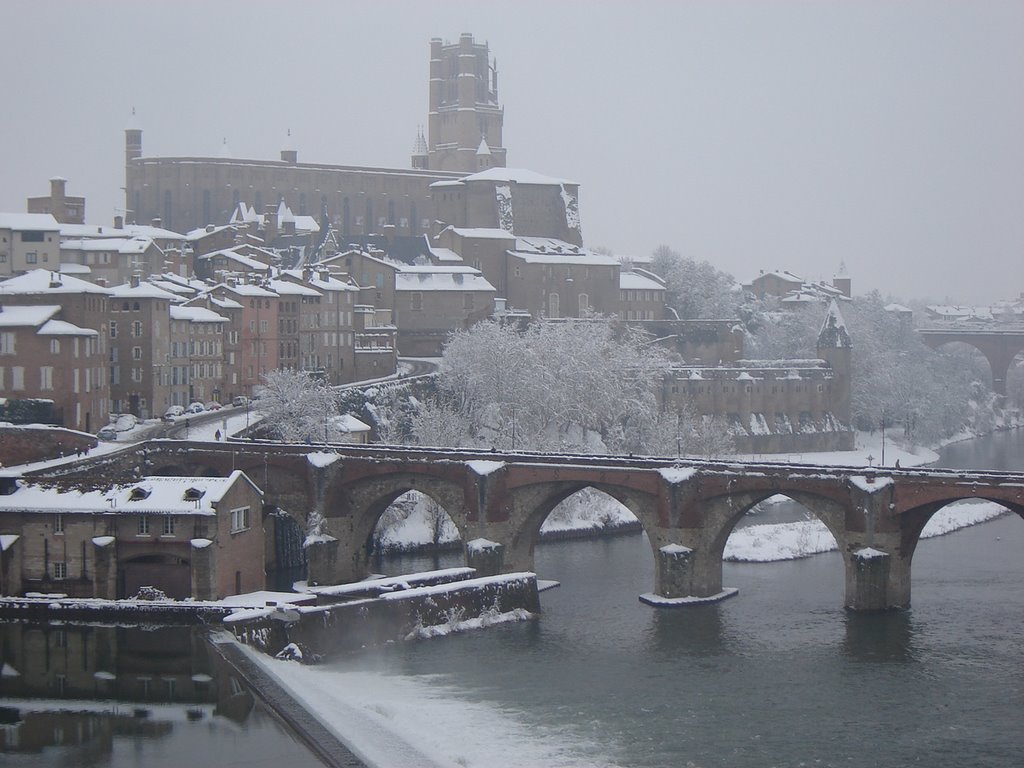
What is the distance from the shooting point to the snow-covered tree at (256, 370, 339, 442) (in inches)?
2771

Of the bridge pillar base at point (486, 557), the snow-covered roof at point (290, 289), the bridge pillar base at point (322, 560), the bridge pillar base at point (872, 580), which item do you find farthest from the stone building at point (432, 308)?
the bridge pillar base at point (872, 580)

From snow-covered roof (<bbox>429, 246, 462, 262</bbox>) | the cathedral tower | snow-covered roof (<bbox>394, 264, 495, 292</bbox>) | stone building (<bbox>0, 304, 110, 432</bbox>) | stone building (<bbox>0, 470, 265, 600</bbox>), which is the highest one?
the cathedral tower

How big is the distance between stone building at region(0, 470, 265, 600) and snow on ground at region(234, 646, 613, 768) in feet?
24.0

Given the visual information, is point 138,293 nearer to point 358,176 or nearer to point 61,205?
point 61,205

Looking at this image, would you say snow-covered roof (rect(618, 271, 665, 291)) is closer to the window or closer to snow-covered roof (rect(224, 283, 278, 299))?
snow-covered roof (rect(224, 283, 278, 299))

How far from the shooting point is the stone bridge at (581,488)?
50.9 m

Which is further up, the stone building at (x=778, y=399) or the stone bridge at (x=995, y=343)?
the stone bridge at (x=995, y=343)

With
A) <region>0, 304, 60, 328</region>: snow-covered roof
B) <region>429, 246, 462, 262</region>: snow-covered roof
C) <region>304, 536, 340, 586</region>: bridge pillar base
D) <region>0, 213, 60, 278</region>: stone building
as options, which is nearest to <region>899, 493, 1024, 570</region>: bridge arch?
<region>304, 536, 340, 586</region>: bridge pillar base

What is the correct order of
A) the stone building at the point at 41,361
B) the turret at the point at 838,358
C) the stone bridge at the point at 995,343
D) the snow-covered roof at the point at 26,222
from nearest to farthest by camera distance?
1. the stone building at the point at 41,361
2. the snow-covered roof at the point at 26,222
3. the turret at the point at 838,358
4. the stone bridge at the point at 995,343

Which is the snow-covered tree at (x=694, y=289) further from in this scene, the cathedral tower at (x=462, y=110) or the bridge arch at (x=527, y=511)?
the bridge arch at (x=527, y=511)

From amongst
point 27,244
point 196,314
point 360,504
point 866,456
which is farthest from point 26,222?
point 866,456

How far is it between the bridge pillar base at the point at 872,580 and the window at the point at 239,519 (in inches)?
807

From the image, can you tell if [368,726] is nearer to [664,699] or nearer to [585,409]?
[664,699]

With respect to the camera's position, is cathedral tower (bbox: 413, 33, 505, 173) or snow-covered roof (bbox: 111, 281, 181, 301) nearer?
snow-covered roof (bbox: 111, 281, 181, 301)
